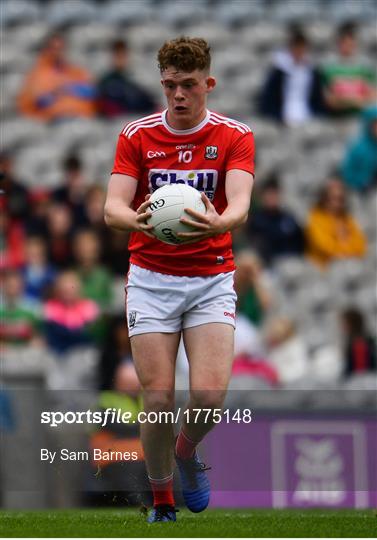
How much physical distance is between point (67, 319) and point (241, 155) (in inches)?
249

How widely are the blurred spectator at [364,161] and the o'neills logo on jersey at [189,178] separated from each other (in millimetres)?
8562

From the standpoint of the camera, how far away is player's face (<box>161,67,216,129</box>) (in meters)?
6.54

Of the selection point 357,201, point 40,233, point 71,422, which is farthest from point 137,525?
point 357,201

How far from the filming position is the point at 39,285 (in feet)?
43.0

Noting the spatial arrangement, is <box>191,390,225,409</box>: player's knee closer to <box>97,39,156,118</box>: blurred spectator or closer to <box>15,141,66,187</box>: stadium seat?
<box>15,141,66,187</box>: stadium seat

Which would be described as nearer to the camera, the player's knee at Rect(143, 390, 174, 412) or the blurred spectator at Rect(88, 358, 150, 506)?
the player's knee at Rect(143, 390, 174, 412)

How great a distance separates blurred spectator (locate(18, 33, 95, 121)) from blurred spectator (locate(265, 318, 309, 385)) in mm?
3900

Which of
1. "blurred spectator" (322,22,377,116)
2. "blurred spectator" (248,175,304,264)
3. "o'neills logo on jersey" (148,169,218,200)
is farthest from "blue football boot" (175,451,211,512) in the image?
"blurred spectator" (322,22,377,116)

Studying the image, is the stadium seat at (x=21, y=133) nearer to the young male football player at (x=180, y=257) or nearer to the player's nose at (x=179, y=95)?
the young male football player at (x=180, y=257)

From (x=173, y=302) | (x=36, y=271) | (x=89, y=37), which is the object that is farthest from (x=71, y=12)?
(x=173, y=302)

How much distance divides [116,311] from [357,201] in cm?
352

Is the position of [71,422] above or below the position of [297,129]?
below

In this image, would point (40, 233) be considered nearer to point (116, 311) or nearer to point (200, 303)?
point (116, 311)

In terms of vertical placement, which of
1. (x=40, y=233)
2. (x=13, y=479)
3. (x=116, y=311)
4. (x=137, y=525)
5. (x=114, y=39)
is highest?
(x=114, y=39)
